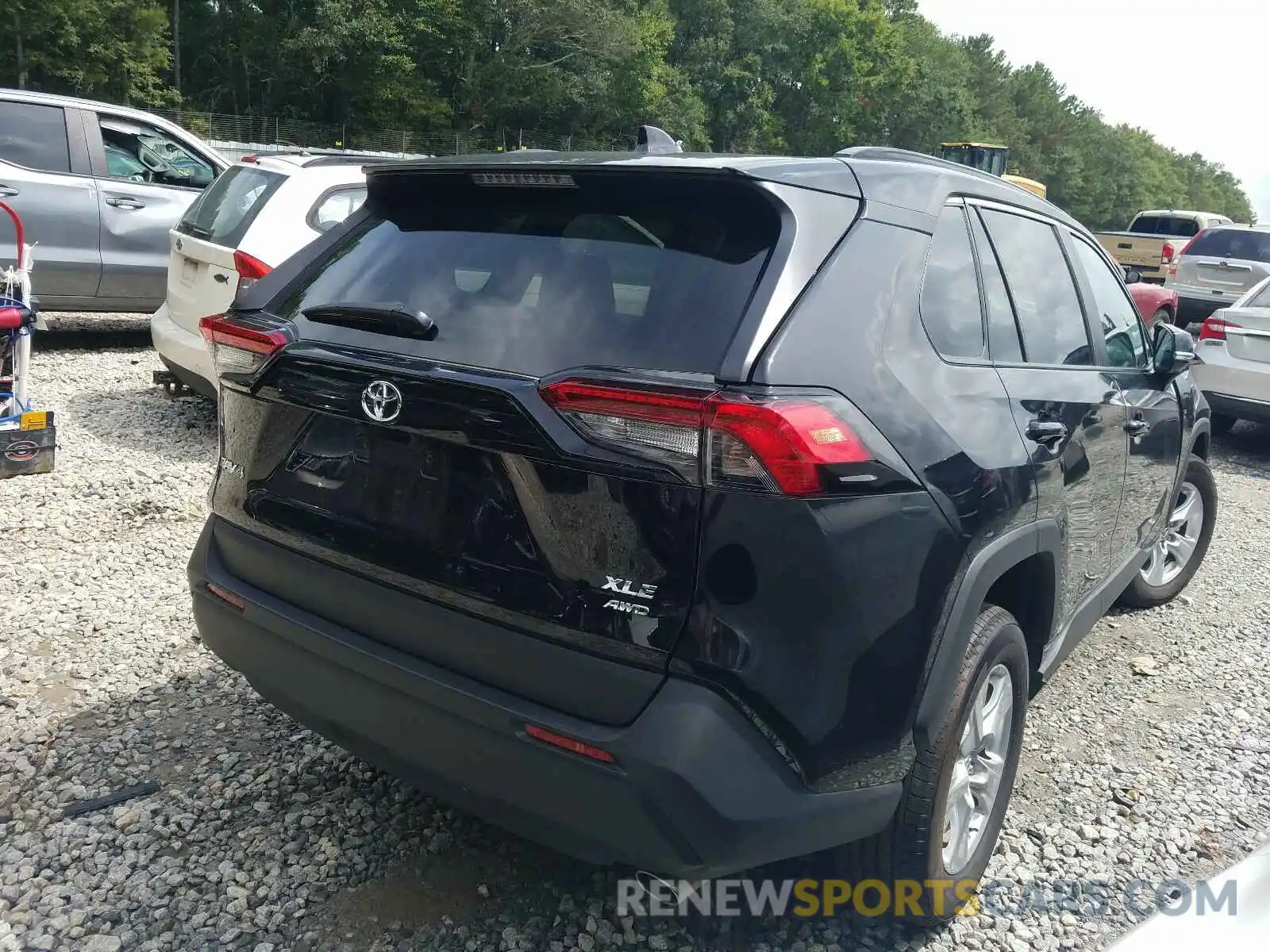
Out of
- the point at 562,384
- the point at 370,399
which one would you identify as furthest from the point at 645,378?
the point at 370,399

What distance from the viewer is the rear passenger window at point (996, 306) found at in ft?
9.05

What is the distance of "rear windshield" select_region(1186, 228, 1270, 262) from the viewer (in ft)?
41.7

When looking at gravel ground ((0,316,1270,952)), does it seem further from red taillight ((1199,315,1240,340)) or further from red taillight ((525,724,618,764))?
red taillight ((1199,315,1240,340))

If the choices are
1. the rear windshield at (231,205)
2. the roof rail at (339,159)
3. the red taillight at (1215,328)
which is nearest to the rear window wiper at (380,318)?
the rear windshield at (231,205)

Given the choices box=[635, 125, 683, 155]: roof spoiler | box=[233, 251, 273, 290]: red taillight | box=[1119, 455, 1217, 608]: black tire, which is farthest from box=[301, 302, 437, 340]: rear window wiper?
box=[1119, 455, 1217, 608]: black tire

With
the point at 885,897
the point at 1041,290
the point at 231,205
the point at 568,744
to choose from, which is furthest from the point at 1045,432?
the point at 231,205

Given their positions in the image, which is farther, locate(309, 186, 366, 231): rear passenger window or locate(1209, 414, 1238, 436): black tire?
locate(1209, 414, 1238, 436): black tire

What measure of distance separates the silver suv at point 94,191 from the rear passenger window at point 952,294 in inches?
285

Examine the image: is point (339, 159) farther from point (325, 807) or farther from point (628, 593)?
point (628, 593)

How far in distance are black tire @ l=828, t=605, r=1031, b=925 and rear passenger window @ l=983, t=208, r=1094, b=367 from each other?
89cm

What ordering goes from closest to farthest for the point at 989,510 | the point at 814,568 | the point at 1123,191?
the point at 814,568 → the point at 989,510 → the point at 1123,191

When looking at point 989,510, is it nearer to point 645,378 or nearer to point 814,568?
point 814,568

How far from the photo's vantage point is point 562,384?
198 cm

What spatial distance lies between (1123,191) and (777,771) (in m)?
109
